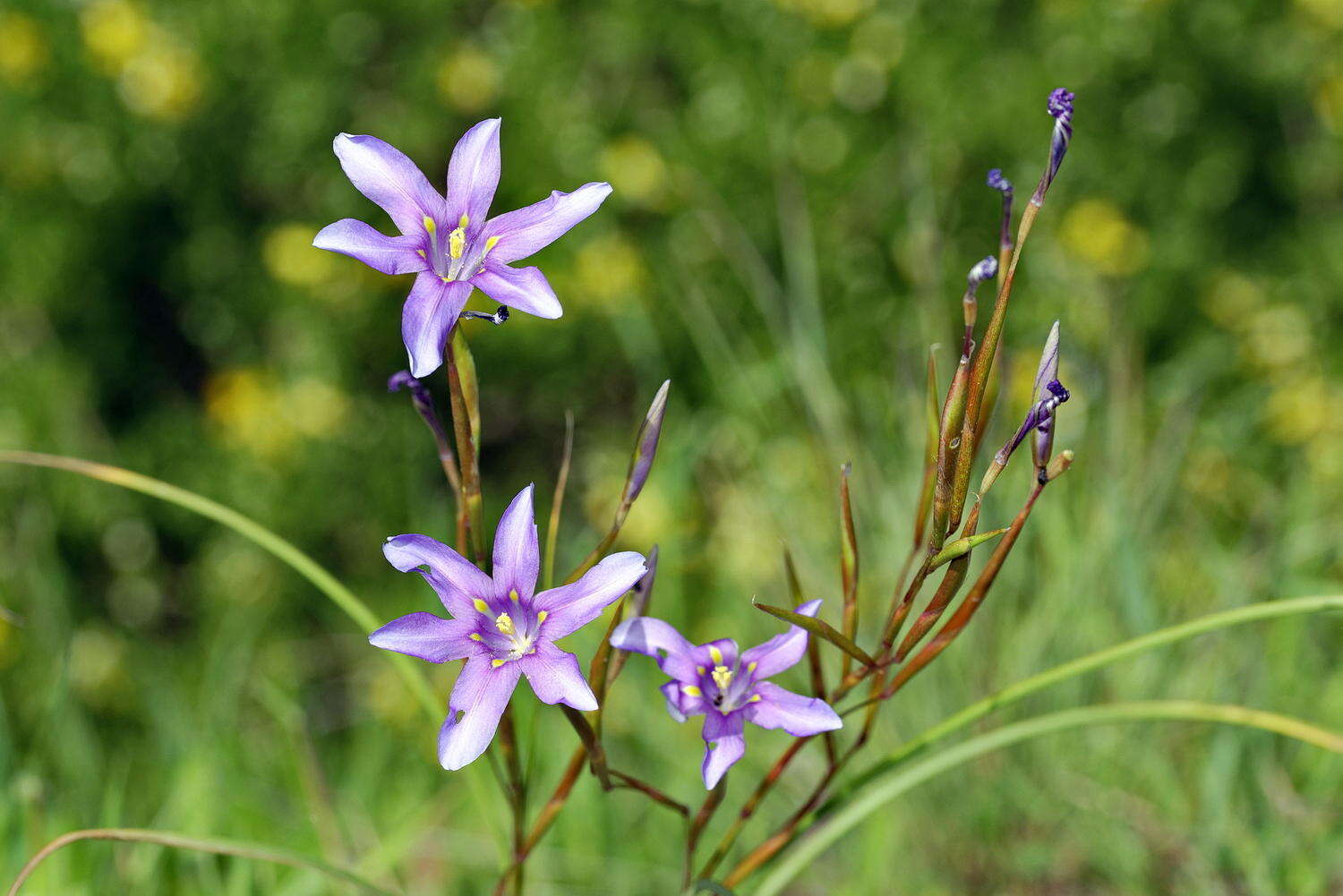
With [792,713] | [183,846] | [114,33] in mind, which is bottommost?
[183,846]

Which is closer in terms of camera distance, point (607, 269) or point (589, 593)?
point (589, 593)

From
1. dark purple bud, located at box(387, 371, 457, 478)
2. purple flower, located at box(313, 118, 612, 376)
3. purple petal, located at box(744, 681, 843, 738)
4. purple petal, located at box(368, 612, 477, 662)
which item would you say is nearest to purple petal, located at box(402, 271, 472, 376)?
purple flower, located at box(313, 118, 612, 376)

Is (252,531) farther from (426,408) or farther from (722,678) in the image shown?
(722,678)

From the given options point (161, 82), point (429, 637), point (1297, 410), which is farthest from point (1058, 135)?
point (161, 82)

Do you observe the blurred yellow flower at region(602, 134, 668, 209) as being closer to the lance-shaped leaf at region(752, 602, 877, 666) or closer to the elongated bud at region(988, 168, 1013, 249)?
the elongated bud at region(988, 168, 1013, 249)

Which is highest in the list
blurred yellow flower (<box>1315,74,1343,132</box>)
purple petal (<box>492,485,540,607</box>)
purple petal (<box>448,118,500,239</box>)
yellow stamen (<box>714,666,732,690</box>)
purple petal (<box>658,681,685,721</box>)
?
blurred yellow flower (<box>1315,74,1343,132</box>)

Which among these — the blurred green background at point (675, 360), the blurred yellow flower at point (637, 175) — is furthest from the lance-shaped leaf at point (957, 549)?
the blurred yellow flower at point (637, 175)

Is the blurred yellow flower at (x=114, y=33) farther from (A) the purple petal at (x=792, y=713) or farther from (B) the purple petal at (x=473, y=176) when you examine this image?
(A) the purple petal at (x=792, y=713)
